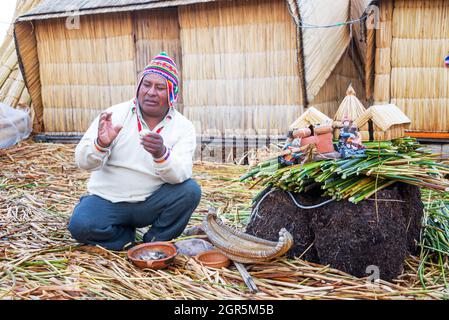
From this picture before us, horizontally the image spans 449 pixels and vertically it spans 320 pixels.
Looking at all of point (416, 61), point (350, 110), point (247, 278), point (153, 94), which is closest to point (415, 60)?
point (416, 61)

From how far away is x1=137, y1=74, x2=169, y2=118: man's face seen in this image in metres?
3.13

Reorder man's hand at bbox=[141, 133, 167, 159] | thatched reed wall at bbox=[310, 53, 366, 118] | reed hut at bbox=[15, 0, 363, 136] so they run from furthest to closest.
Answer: thatched reed wall at bbox=[310, 53, 366, 118]
reed hut at bbox=[15, 0, 363, 136]
man's hand at bbox=[141, 133, 167, 159]

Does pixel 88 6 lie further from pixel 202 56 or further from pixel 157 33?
pixel 202 56

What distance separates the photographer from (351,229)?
2707mm

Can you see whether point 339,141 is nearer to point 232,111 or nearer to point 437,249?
point 437,249

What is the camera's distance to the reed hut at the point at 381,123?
2.93 meters

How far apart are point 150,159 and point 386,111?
1486mm

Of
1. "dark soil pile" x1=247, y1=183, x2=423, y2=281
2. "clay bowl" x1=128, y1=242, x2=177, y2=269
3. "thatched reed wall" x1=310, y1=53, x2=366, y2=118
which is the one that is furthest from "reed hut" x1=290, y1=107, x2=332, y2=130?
"thatched reed wall" x1=310, y1=53, x2=366, y2=118

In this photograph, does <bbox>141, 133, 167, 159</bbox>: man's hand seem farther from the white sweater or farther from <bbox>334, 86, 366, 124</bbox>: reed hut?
<bbox>334, 86, 366, 124</bbox>: reed hut

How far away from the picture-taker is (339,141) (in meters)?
2.94

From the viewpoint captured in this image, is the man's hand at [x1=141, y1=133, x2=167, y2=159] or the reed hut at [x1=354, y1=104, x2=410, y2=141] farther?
the reed hut at [x1=354, y1=104, x2=410, y2=141]

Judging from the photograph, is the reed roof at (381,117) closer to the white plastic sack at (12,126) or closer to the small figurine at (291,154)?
the small figurine at (291,154)
